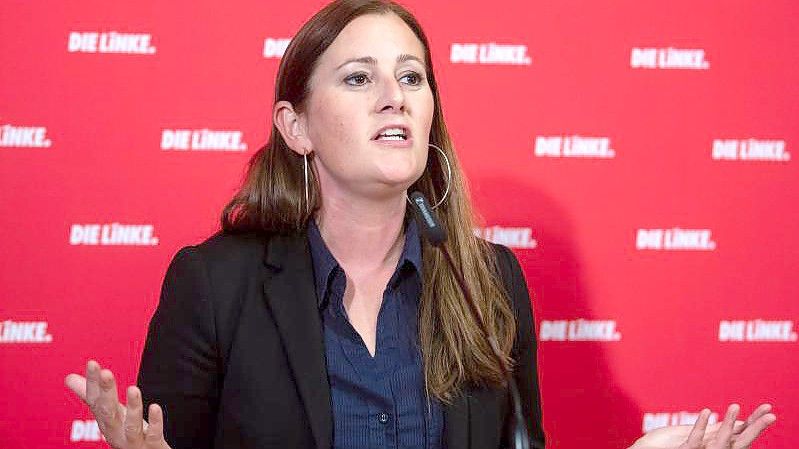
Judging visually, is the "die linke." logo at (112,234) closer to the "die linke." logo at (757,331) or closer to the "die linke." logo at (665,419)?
the "die linke." logo at (665,419)

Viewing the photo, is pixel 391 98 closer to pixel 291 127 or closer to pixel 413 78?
pixel 413 78

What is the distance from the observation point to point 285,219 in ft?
5.77

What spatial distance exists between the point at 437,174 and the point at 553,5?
0.75 meters

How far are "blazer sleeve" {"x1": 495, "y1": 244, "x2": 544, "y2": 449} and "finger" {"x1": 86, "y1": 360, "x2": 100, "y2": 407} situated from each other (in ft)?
2.61

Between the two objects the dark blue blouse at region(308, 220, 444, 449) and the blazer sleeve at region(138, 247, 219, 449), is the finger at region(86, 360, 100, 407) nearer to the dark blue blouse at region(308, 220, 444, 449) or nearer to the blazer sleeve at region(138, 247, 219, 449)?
the blazer sleeve at region(138, 247, 219, 449)

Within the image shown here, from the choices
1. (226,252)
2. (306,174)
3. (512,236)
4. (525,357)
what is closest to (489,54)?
(512,236)

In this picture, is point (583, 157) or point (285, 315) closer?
point (285, 315)

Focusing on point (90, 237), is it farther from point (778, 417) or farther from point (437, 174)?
point (778, 417)

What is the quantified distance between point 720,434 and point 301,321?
672 millimetres

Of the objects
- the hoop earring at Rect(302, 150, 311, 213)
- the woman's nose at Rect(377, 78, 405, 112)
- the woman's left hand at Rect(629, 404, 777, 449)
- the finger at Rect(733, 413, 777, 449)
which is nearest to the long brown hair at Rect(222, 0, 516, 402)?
the hoop earring at Rect(302, 150, 311, 213)

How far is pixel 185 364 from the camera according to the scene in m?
1.58

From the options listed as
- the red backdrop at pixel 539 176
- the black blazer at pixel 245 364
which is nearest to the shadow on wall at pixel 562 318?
the red backdrop at pixel 539 176

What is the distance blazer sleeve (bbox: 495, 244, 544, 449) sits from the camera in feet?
5.87

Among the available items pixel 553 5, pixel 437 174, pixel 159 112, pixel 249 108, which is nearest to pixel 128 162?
pixel 159 112
